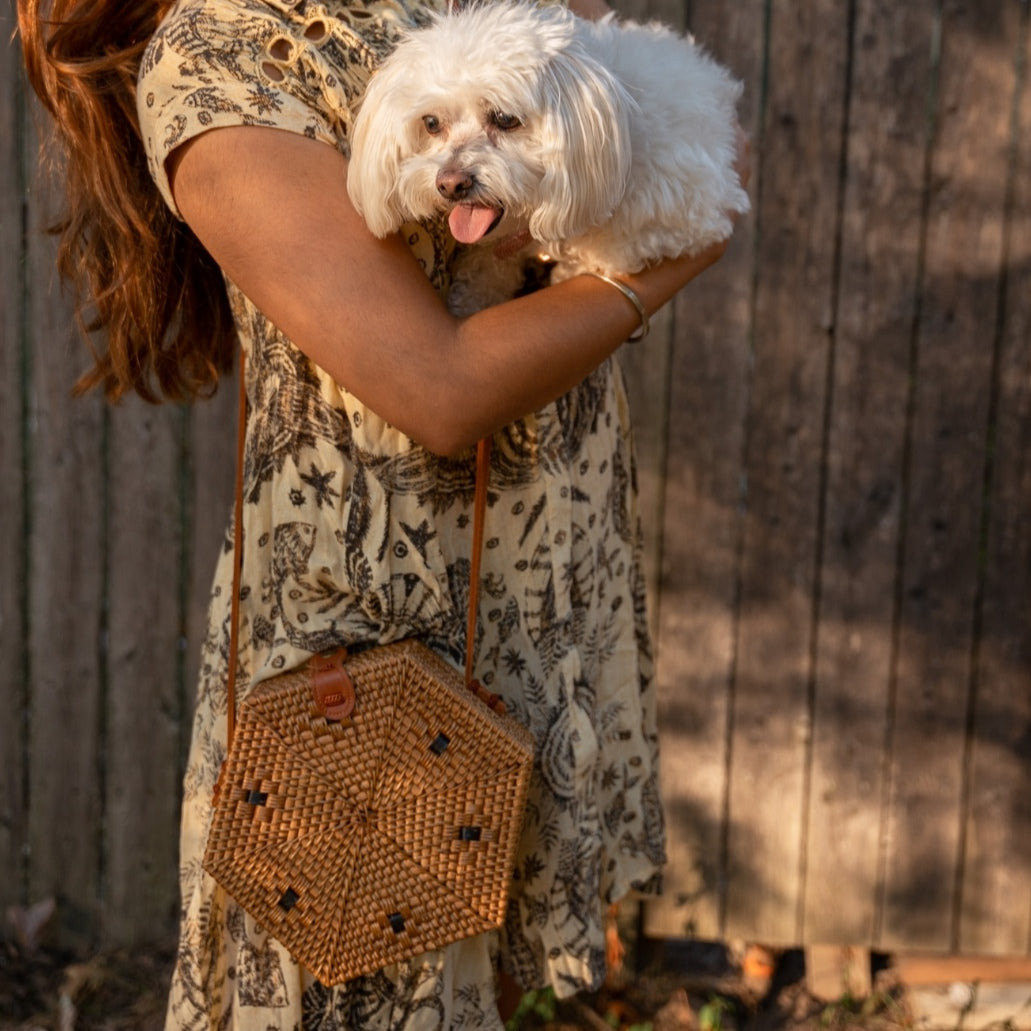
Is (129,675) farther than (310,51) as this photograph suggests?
Yes

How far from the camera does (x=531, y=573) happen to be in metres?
1.38

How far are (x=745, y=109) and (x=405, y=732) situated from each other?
1639mm

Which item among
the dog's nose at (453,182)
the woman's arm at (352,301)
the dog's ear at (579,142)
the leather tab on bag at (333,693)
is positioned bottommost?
the leather tab on bag at (333,693)

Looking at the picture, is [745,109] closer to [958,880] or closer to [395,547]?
[395,547]

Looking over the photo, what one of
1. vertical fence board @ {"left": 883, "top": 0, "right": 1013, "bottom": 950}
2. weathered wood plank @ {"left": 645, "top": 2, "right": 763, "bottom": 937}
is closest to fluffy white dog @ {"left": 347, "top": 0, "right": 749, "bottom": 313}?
weathered wood plank @ {"left": 645, "top": 2, "right": 763, "bottom": 937}

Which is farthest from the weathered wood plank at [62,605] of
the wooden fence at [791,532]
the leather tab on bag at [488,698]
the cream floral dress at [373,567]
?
the leather tab on bag at [488,698]

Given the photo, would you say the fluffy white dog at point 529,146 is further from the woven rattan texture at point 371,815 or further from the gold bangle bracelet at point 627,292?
the woven rattan texture at point 371,815

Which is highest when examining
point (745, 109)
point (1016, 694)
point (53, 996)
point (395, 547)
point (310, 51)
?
point (745, 109)

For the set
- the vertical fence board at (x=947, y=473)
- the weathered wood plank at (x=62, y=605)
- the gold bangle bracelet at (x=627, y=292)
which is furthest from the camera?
the weathered wood plank at (x=62, y=605)

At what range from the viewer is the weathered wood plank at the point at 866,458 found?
2322 millimetres

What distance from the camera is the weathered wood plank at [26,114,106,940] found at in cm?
248

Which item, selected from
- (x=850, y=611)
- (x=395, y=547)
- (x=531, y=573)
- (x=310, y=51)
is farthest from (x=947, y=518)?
(x=310, y=51)

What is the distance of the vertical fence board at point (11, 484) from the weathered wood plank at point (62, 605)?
27 mm

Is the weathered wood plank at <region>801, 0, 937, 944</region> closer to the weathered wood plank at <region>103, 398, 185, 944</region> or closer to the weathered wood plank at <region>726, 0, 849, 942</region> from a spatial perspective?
the weathered wood plank at <region>726, 0, 849, 942</region>
